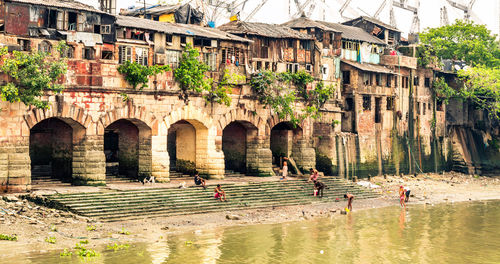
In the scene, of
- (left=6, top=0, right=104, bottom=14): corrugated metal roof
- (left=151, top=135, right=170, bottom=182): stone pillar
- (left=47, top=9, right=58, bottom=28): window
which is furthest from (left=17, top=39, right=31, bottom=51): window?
(left=151, top=135, right=170, bottom=182): stone pillar

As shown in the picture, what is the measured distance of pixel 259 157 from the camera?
141 ft

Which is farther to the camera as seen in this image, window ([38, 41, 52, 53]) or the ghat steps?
window ([38, 41, 52, 53])

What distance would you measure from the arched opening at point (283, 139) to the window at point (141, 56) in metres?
10.5

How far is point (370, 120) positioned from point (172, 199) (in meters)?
20.7

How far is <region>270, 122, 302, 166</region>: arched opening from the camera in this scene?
4541 centimetres

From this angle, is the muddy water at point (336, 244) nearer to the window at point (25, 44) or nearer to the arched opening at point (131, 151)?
the arched opening at point (131, 151)

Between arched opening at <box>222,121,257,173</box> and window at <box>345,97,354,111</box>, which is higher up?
window at <box>345,97,354,111</box>

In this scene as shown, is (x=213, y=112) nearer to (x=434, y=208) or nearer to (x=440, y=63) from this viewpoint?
(x=434, y=208)

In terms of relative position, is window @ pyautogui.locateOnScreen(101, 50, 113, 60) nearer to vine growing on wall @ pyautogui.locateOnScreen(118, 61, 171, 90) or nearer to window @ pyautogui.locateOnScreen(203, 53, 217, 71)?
vine growing on wall @ pyautogui.locateOnScreen(118, 61, 171, 90)

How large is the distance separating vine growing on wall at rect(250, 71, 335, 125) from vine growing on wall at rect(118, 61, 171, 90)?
738cm

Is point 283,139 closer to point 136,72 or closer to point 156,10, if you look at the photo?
point 156,10

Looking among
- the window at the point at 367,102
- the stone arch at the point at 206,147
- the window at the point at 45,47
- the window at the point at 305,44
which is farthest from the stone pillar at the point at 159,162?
the window at the point at 367,102

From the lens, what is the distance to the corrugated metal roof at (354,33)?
52688mm

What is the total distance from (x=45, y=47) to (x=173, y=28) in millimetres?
8306
